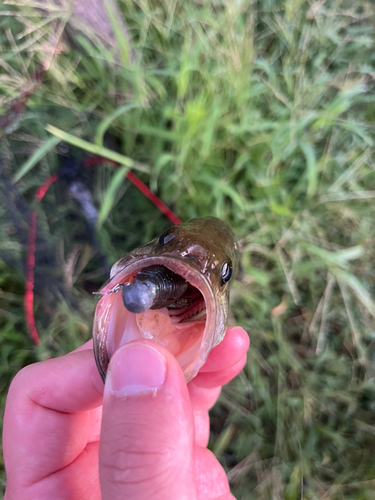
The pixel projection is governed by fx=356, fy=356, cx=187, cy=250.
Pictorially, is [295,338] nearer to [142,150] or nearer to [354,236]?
[354,236]

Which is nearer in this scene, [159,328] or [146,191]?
[159,328]

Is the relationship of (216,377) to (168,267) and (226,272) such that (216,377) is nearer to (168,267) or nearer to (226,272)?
(226,272)

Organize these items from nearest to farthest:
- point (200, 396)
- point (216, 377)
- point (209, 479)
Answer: point (209, 479)
point (216, 377)
point (200, 396)

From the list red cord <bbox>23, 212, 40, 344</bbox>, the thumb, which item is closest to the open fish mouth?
the thumb

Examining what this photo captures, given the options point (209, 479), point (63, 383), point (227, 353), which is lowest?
point (209, 479)

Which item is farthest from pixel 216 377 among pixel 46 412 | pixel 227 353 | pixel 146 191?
pixel 146 191

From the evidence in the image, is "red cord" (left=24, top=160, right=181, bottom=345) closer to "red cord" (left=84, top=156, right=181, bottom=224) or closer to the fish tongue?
"red cord" (left=84, top=156, right=181, bottom=224)

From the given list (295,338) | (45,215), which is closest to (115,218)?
(45,215)
